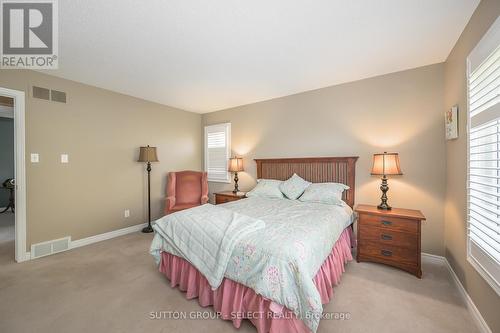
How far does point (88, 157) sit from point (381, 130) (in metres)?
4.57

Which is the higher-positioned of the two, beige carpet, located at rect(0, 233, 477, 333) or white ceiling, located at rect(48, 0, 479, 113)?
white ceiling, located at rect(48, 0, 479, 113)

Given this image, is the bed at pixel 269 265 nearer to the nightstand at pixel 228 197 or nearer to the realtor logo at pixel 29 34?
the nightstand at pixel 228 197

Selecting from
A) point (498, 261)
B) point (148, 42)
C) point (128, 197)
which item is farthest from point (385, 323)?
point (128, 197)

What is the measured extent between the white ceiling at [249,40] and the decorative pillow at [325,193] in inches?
63.9

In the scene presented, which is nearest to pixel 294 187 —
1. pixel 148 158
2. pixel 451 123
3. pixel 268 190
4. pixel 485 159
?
pixel 268 190

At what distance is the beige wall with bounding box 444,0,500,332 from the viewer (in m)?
1.53

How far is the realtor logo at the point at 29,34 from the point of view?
69.1 inches

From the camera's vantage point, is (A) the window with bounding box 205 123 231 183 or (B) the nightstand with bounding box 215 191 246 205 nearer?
(B) the nightstand with bounding box 215 191 246 205

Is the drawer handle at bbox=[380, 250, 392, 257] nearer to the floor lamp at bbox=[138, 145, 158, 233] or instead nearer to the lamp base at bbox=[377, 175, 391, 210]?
the lamp base at bbox=[377, 175, 391, 210]

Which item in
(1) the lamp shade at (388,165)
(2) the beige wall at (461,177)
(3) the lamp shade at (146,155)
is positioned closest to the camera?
(2) the beige wall at (461,177)

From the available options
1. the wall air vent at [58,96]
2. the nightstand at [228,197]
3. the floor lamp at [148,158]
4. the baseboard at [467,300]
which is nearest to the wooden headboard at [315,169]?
the nightstand at [228,197]

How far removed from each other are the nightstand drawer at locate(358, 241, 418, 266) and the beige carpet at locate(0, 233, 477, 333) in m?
0.14

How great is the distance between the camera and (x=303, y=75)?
302 centimetres

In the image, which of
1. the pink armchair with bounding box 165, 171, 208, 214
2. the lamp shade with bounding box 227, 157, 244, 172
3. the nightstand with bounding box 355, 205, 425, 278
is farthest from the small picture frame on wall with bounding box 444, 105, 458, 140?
the pink armchair with bounding box 165, 171, 208, 214
